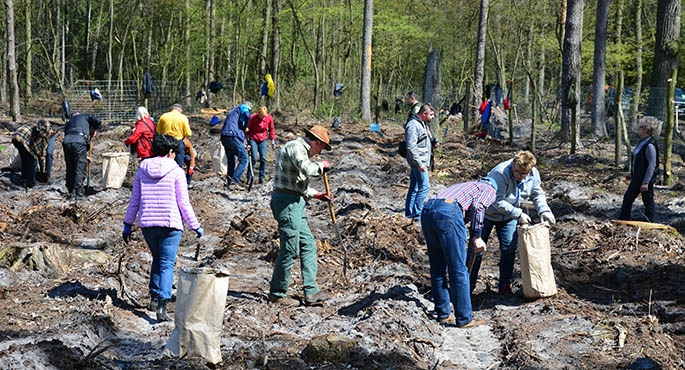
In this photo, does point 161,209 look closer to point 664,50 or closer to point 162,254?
point 162,254

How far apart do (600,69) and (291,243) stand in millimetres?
17605

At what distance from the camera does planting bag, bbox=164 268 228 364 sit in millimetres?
5613

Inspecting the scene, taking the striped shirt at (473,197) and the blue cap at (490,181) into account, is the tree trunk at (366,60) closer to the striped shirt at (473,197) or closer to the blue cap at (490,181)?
the blue cap at (490,181)

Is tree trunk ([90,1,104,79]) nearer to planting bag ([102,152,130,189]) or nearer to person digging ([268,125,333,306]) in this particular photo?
planting bag ([102,152,130,189])

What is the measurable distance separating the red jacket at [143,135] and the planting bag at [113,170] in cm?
133

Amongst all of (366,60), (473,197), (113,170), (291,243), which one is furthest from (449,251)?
(366,60)

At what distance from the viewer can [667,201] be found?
1313 centimetres

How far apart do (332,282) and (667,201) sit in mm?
6917

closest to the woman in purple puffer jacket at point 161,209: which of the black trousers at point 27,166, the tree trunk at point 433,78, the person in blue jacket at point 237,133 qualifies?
the person in blue jacket at point 237,133

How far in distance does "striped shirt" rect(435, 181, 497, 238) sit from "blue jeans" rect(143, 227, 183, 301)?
7.42 feet

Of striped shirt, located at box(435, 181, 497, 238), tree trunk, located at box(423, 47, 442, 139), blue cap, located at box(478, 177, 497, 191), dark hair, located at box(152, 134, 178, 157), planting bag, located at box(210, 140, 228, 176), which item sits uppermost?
tree trunk, located at box(423, 47, 442, 139)

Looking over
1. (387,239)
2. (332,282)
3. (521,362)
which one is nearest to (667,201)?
(387,239)

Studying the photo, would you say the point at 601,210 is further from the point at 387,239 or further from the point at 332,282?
the point at 332,282

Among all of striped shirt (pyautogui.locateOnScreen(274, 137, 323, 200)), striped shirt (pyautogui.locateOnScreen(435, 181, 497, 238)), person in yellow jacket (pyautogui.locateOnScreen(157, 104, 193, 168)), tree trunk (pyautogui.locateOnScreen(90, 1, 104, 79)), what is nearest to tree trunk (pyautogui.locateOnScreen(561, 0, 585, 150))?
person in yellow jacket (pyautogui.locateOnScreen(157, 104, 193, 168))
